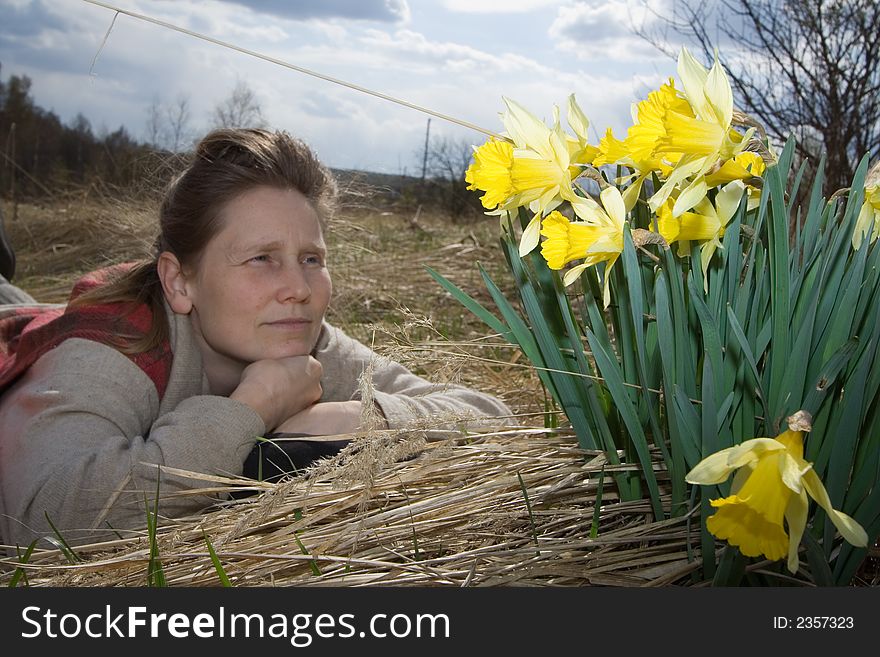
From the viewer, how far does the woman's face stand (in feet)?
5.65

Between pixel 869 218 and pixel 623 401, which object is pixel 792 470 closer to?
pixel 623 401

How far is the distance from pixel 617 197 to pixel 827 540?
42cm

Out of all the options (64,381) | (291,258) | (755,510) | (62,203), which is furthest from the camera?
(62,203)

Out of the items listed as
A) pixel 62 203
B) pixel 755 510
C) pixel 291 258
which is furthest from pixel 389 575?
pixel 62 203

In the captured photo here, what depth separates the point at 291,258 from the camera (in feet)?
5.72

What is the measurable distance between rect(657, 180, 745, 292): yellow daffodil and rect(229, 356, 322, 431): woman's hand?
1.00 meters

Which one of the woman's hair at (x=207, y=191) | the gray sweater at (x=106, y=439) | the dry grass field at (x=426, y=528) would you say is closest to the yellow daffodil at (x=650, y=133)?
the dry grass field at (x=426, y=528)

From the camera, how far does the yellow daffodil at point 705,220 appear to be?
838 millimetres

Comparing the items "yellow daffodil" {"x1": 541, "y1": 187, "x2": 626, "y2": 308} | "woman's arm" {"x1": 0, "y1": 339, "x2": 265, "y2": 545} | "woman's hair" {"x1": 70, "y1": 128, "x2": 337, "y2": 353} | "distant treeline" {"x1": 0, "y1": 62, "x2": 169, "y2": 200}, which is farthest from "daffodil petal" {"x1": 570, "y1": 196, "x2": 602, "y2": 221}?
"distant treeline" {"x1": 0, "y1": 62, "x2": 169, "y2": 200}

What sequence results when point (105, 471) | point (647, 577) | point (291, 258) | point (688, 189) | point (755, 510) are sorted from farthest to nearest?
1. point (291, 258)
2. point (105, 471)
3. point (647, 577)
4. point (688, 189)
5. point (755, 510)

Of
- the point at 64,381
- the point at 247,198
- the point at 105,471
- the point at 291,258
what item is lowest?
the point at 105,471

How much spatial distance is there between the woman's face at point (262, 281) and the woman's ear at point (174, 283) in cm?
6

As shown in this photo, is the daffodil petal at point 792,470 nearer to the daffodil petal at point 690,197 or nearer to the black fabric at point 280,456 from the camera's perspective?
the daffodil petal at point 690,197

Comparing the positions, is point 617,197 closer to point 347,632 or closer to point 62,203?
point 347,632
